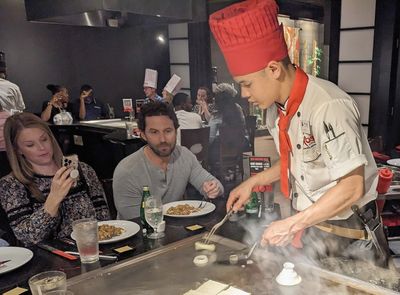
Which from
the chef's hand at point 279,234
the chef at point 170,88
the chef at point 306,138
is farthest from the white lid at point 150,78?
the chef's hand at point 279,234

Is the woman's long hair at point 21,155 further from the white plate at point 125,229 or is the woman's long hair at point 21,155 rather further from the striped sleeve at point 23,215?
the white plate at point 125,229

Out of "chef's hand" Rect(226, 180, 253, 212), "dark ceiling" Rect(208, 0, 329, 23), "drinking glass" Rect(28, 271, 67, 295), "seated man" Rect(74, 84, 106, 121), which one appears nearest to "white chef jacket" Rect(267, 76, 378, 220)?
"chef's hand" Rect(226, 180, 253, 212)

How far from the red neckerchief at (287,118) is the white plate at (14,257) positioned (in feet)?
3.36

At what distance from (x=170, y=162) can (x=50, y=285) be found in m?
1.37

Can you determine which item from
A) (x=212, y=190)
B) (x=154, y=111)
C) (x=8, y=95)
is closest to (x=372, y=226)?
(x=212, y=190)

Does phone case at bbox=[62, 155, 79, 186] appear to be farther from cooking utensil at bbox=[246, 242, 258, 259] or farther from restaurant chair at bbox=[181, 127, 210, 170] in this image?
restaurant chair at bbox=[181, 127, 210, 170]

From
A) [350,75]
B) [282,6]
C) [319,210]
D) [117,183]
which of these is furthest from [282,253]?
[282,6]

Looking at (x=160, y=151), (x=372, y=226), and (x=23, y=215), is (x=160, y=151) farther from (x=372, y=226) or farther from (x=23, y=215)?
Result: (x=372, y=226)

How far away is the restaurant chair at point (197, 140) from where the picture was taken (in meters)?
4.61

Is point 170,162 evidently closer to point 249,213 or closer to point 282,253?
point 249,213

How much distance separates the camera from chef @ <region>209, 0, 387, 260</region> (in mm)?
1380

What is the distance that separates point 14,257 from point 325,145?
119 centimetres

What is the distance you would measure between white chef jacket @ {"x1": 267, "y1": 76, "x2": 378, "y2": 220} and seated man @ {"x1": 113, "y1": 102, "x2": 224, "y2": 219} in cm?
70

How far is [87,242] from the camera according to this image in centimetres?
147
